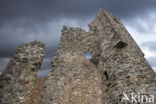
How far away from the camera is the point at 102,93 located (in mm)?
5348

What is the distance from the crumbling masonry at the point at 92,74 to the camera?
428 cm

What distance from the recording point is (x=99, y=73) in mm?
6059

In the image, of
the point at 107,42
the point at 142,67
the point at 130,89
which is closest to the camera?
the point at 130,89

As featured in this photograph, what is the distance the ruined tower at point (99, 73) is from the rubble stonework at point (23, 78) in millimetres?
757

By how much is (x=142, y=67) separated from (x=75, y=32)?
5243 mm

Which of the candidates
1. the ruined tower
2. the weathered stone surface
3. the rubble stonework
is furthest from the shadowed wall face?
the rubble stonework

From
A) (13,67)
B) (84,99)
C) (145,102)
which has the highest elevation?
(13,67)

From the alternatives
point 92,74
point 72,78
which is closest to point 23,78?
point 72,78

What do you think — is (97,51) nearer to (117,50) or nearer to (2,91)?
A: (117,50)

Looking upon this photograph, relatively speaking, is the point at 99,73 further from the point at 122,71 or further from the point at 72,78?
the point at 122,71

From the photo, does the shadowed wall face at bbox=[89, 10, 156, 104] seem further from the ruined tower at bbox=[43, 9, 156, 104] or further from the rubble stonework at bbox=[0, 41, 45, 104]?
the rubble stonework at bbox=[0, 41, 45, 104]

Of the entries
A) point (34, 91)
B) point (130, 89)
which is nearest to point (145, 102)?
point (130, 89)

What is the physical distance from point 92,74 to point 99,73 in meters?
0.41

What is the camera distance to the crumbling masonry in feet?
14.0
